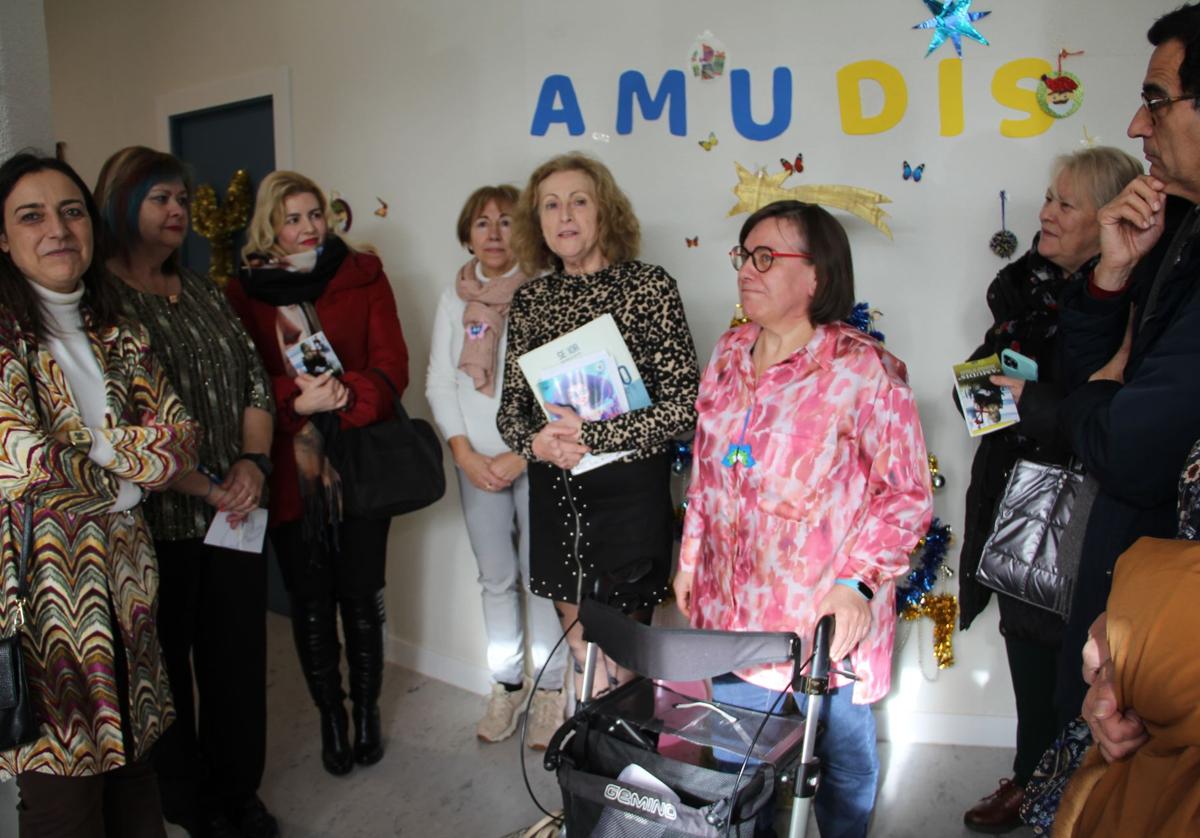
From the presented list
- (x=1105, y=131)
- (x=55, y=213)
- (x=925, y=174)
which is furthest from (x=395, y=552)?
(x=1105, y=131)

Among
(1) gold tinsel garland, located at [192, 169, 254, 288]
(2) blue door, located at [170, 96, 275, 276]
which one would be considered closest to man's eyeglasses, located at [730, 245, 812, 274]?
(2) blue door, located at [170, 96, 275, 276]

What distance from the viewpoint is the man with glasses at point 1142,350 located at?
1.45 meters

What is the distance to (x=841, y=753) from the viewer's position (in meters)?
1.97

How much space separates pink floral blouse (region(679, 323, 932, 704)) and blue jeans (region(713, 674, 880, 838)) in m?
0.05

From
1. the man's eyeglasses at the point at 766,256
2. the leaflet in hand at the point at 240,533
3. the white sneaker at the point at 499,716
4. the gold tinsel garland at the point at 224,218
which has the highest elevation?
the gold tinsel garland at the point at 224,218

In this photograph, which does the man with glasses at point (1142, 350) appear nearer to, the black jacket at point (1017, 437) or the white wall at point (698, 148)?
the black jacket at point (1017, 437)

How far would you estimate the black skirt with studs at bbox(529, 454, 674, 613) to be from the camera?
2.40 m

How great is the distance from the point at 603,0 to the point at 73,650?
231cm

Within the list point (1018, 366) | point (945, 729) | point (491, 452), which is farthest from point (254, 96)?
point (945, 729)

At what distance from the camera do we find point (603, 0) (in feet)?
9.52

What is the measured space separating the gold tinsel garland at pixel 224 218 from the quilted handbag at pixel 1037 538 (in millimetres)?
3214

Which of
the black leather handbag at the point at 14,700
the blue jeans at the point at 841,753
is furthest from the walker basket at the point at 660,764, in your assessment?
the black leather handbag at the point at 14,700

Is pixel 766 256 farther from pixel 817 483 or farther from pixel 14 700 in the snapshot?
pixel 14 700

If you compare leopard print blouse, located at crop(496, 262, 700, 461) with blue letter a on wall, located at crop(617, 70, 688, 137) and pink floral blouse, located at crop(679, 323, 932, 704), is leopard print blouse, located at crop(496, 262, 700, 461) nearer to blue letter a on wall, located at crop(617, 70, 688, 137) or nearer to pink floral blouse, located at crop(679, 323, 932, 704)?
pink floral blouse, located at crop(679, 323, 932, 704)
